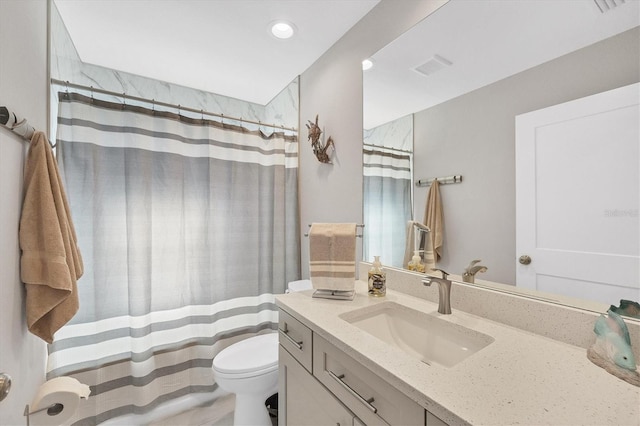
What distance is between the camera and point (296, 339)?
108 centimetres

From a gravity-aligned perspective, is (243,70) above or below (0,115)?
above

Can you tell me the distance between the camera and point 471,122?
1.07m

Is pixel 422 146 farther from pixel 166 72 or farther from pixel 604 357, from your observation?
pixel 166 72

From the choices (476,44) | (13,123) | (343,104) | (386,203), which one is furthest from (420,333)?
(13,123)

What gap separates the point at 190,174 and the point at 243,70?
0.92 m

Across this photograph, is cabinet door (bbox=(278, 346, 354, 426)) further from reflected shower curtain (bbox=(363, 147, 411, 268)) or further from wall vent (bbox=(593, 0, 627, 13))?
wall vent (bbox=(593, 0, 627, 13))

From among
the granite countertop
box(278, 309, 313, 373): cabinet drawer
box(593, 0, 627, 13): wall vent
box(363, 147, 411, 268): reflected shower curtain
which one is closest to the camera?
the granite countertop

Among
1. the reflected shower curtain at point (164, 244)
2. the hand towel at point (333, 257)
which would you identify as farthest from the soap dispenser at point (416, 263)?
the reflected shower curtain at point (164, 244)

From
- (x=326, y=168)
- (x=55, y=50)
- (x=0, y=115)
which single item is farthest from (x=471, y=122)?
(x=55, y=50)

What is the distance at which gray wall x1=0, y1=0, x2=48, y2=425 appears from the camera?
896 millimetres

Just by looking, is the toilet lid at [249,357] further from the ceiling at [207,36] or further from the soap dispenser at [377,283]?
the ceiling at [207,36]

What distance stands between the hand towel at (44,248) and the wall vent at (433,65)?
5.56 feet

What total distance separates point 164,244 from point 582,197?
2094mm

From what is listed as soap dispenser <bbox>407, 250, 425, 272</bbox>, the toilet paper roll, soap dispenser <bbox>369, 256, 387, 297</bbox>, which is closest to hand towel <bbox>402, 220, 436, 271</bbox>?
soap dispenser <bbox>407, 250, 425, 272</bbox>
